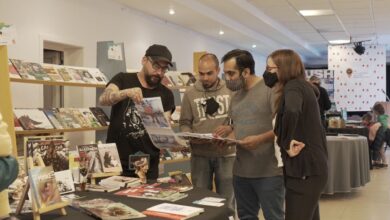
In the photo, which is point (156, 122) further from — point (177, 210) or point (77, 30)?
point (77, 30)

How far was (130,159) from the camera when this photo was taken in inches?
104

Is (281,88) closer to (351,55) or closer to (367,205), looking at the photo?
(367,205)

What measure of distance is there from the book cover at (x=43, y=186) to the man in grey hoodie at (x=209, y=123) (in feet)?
4.59

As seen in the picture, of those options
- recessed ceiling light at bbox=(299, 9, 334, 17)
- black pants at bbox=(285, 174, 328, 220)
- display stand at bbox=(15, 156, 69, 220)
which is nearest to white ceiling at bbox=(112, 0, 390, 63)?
recessed ceiling light at bbox=(299, 9, 334, 17)

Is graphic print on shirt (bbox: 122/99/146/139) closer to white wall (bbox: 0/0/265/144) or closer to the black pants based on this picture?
the black pants

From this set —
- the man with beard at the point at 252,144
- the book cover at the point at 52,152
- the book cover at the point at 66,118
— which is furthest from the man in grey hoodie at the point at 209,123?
the book cover at the point at 66,118

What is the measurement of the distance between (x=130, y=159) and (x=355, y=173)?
15.5 feet

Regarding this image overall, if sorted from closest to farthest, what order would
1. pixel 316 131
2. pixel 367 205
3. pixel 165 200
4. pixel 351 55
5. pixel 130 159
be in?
pixel 165 200
pixel 316 131
pixel 130 159
pixel 367 205
pixel 351 55

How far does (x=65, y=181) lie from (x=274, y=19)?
28.8ft

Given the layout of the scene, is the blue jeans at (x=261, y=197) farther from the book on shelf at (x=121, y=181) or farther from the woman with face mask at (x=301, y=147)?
the book on shelf at (x=121, y=181)

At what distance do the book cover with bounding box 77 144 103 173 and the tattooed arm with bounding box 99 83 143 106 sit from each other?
1.07 ft

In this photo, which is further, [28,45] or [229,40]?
[229,40]

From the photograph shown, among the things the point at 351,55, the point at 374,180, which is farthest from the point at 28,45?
the point at 351,55

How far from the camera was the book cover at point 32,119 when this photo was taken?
4410 millimetres
